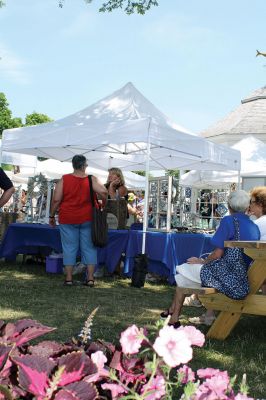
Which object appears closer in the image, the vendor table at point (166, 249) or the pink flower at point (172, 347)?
the pink flower at point (172, 347)

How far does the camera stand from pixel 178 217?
9664 millimetres

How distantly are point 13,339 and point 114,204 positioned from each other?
21.3 ft

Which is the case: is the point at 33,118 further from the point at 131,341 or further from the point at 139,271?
the point at 131,341

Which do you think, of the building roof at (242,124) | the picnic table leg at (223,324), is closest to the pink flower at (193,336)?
the picnic table leg at (223,324)

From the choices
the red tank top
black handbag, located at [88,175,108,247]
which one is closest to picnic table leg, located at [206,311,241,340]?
black handbag, located at [88,175,108,247]

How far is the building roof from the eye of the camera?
31.3 metres

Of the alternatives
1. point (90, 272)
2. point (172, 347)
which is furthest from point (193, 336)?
point (90, 272)

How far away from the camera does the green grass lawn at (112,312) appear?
3547mm

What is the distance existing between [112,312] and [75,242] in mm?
1746

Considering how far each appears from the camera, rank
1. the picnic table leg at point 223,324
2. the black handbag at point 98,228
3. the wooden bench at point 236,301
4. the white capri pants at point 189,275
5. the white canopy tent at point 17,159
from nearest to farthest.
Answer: the wooden bench at point 236,301 → the picnic table leg at point 223,324 → the white capri pants at point 189,275 → the black handbag at point 98,228 → the white canopy tent at point 17,159

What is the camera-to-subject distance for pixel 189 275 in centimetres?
429

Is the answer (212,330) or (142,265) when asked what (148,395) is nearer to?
(212,330)

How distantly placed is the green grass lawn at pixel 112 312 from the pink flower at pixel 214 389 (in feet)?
6.39

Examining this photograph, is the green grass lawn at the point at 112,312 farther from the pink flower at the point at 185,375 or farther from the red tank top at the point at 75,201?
the pink flower at the point at 185,375
